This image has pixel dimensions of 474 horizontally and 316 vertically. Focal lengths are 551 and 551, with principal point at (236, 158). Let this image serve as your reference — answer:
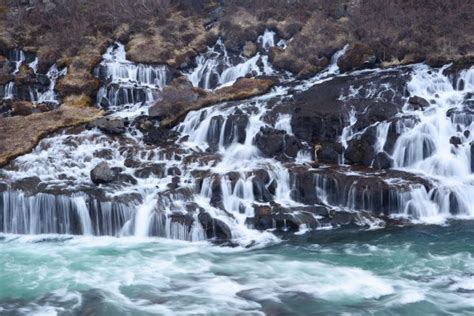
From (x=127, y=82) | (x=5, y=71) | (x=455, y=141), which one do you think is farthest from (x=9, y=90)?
(x=455, y=141)

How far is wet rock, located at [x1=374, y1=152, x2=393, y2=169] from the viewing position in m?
23.1

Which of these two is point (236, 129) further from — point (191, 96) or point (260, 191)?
point (260, 191)

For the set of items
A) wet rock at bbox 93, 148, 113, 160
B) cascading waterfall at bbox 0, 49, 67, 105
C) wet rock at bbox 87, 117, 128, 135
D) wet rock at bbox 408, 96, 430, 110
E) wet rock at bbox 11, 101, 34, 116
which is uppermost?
cascading waterfall at bbox 0, 49, 67, 105

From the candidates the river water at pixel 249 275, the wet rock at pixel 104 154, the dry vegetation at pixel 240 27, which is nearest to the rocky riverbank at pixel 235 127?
the wet rock at pixel 104 154

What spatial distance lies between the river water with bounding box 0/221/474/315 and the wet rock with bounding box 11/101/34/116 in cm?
1176

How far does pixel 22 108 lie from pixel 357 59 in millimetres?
18836

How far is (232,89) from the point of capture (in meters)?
30.8

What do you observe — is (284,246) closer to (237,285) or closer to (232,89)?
(237,285)

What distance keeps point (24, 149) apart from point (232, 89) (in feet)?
38.0

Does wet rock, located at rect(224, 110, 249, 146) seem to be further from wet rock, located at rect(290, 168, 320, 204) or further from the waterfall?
the waterfall

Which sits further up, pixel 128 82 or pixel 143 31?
pixel 143 31

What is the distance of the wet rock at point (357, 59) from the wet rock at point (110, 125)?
12940 mm

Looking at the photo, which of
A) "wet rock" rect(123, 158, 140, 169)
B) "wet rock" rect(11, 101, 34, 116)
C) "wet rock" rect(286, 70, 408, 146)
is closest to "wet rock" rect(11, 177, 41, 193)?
"wet rock" rect(123, 158, 140, 169)

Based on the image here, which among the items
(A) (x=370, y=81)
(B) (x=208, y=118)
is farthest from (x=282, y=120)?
(A) (x=370, y=81)
